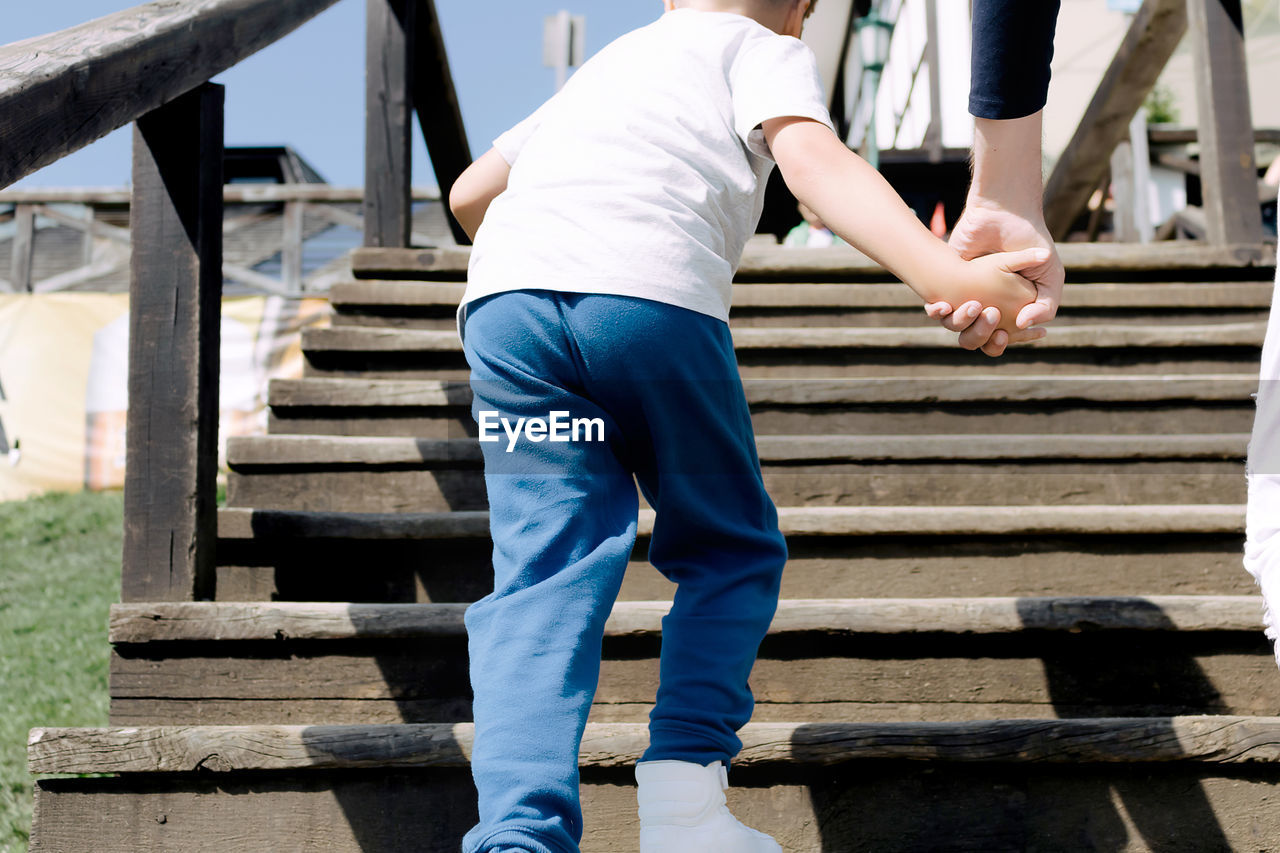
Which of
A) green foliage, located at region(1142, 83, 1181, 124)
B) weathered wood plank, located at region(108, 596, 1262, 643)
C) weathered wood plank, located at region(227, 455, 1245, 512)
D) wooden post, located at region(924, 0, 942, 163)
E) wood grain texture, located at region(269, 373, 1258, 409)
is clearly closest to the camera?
weathered wood plank, located at region(108, 596, 1262, 643)

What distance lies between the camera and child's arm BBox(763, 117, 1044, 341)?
108 cm

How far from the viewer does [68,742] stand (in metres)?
1.43

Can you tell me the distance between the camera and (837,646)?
1.68 m

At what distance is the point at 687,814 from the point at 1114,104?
12.8ft

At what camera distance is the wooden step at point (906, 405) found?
2.47 m

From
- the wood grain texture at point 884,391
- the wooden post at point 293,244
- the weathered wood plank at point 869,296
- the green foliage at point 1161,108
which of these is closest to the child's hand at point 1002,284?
the wood grain texture at point 884,391

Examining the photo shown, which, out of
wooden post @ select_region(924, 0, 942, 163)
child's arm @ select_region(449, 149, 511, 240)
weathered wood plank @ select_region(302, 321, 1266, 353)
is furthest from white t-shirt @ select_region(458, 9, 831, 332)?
wooden post @ select_region(924, 0, 942, 163)

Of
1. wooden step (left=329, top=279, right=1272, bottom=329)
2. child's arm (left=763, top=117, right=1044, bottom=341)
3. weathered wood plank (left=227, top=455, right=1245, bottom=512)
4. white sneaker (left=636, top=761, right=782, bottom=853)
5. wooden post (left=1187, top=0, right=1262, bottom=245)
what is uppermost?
wooden post (left=1187, top=0, right=1262, bottom=245)

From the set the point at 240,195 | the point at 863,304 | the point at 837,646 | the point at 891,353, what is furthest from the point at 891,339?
the point at 240,195

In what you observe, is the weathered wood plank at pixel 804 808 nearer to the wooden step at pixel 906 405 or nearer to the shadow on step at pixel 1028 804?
the shadow on step at pixel 1028 804

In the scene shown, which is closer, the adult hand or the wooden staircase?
the adult hand

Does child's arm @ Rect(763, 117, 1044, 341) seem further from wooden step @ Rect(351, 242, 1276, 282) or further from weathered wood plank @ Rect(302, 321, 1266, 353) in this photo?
wooden step @ Rect(351, 242, 1276, 282)

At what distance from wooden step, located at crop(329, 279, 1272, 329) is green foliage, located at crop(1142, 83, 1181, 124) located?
34.4 feet

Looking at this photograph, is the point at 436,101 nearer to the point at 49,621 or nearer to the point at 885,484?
the point at 49,621
